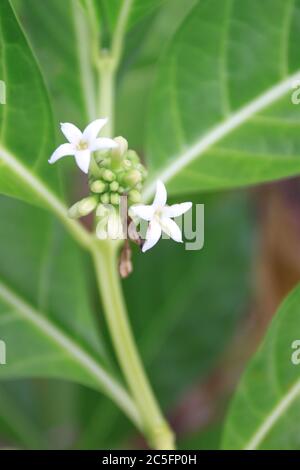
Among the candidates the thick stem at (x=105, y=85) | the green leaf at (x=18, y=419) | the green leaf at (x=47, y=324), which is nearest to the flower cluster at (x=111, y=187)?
the thick stem at (x=105, y=85)

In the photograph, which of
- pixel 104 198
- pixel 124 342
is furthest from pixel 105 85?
pixel 124 342

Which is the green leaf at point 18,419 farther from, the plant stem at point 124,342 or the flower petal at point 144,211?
the flower petal at point 144,211

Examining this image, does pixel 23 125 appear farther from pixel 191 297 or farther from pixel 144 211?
pixel 191 297

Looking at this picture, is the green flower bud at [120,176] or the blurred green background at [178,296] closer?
the green flower bud at [120,176]

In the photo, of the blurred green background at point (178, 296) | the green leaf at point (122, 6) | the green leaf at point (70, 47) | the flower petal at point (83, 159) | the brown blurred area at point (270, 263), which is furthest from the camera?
the brown blurred area at point (270, 263)

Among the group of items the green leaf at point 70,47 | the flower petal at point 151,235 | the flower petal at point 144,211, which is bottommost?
the flower petal at point 151,235

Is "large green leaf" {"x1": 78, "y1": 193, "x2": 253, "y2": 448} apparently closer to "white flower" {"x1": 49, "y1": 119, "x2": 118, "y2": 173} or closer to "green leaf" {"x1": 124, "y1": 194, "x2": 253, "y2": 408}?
"green leaf" {"x1": 124, "y1": 194, "x2": 253, "y2": 408}

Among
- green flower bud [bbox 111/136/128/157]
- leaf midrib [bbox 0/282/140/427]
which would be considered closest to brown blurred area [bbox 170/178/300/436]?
leaf midrib [bbox 0/282/140/427]

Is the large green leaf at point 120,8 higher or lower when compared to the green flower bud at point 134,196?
higher
